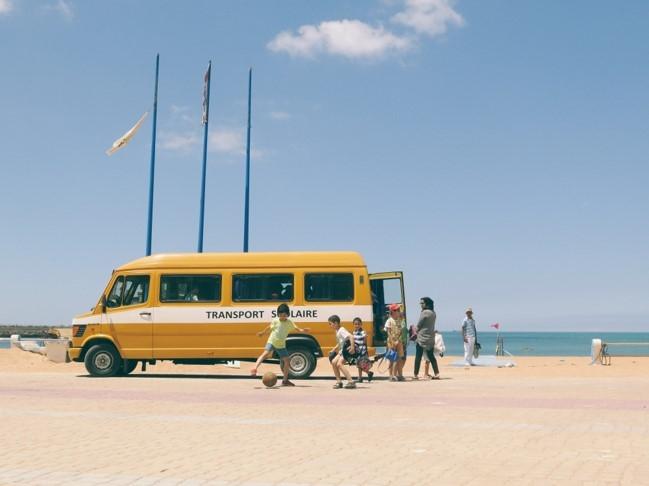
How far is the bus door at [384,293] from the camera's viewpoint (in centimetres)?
1886

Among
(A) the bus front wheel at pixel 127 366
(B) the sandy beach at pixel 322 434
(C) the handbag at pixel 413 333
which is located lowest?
(B) the sandy beach at pixel 322 434

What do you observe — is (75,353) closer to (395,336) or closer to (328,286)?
(328,286)

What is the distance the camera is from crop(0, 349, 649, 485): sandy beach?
6707 millimetres

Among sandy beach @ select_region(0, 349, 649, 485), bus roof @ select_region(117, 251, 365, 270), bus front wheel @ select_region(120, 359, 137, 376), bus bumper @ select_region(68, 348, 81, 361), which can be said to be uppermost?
bus roof @ select_region(117, 251, 365, 270)

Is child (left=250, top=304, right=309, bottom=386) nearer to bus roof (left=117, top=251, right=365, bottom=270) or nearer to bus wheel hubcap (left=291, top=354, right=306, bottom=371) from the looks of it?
bus wheel hubcap (left=291, top=354, right=306, bottom=371)

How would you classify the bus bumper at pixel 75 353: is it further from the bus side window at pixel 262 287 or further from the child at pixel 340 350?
the child at pixel 340 350

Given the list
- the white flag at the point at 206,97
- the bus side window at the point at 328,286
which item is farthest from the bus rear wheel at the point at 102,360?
the white flag at the point at 206,97

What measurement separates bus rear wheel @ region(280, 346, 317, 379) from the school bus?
0.07 ft

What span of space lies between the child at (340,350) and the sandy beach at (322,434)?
455mm

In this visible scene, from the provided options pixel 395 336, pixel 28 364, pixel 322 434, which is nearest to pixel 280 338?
pixel 395 336

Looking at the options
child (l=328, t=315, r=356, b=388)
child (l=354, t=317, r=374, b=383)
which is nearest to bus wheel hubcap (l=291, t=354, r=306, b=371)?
child (l=328, t=315, r=356, b=388)

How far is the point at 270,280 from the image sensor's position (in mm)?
18734

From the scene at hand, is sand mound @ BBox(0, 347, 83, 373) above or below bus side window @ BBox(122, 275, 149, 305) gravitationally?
below

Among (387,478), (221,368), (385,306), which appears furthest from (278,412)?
(221,368)
